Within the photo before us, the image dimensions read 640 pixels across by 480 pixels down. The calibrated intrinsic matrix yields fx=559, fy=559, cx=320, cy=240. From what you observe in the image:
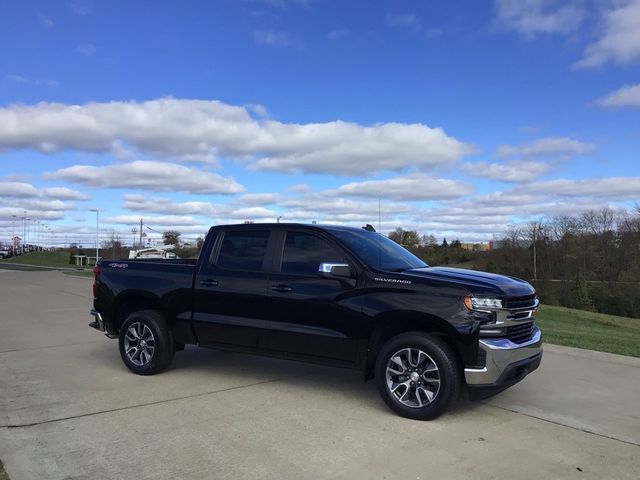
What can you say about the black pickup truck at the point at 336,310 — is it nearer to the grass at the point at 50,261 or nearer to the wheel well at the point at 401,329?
the wheel well at the point at 401,329

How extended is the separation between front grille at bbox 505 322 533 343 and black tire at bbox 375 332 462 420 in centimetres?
58

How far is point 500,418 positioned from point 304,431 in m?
1.97

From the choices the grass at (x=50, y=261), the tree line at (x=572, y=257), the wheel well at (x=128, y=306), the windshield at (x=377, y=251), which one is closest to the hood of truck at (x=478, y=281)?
the windshield at (x=377, y=251)

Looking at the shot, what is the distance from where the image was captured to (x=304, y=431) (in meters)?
5.02


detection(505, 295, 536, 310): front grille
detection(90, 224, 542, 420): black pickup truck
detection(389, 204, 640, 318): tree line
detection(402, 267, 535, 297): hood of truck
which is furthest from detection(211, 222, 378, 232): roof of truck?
detection(389, 204, 640, 318): tree line

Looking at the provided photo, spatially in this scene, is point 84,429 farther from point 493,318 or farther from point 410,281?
point 493,318

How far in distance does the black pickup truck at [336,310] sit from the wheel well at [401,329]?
12 millimetres

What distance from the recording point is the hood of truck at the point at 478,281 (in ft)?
17.2

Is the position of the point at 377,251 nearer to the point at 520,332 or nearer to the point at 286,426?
the point at 520,332

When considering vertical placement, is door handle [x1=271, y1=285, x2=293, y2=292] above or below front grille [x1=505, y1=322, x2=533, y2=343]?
above

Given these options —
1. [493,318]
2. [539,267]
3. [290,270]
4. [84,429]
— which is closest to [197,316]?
[290,270]

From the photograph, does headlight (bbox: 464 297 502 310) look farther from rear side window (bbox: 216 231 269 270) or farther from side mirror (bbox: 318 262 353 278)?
rear side window (bbox: 216 231 269 270)

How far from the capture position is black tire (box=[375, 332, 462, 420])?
5223mm

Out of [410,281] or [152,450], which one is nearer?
[152,450]
